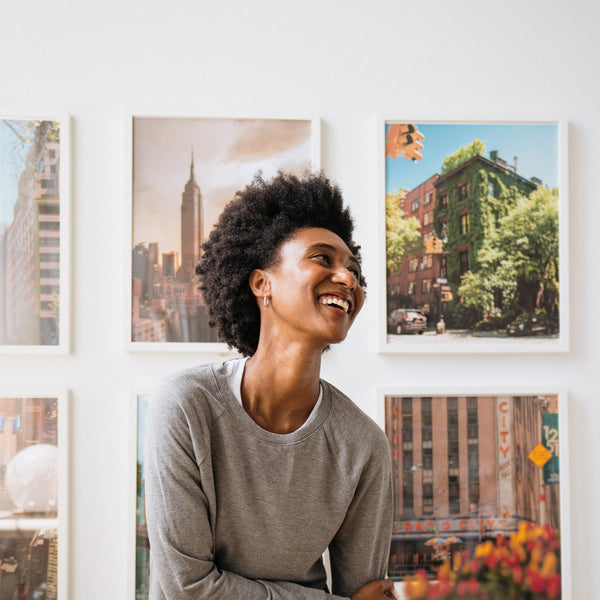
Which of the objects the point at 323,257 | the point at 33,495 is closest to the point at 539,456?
the point at 323,257

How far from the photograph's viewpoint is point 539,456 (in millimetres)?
1830

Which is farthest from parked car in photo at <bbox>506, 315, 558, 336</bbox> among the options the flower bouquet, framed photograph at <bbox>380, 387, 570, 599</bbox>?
the flower bouquet

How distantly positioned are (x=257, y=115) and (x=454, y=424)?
1.04 meters

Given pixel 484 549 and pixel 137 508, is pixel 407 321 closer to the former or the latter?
pixel 484 549

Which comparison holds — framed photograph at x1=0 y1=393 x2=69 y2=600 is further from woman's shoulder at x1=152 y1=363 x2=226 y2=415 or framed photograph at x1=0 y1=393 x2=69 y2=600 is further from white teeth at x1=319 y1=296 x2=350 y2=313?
white teeth at x1=319 y1=296 x2=350 y2=313

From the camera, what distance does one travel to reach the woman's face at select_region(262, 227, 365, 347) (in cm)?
108

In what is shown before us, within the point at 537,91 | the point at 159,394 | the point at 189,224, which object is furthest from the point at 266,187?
the point at 537,91

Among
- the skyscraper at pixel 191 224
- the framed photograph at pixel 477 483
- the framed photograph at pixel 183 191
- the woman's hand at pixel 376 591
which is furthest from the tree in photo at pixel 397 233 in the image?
the woman's hand at pixel 376 591

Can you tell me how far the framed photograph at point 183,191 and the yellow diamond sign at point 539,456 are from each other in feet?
3.07

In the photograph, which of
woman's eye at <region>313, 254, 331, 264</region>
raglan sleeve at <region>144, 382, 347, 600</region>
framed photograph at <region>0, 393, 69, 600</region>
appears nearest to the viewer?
raglan sleeve at <region>144, 382, 347, 600</region>

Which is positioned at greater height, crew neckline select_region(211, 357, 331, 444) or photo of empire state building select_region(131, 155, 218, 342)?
photo of empire state building select_region(131, 155, 218, 342)

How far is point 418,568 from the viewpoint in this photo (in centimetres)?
179

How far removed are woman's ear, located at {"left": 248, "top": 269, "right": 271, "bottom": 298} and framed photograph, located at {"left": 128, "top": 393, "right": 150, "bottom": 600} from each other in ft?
2.42

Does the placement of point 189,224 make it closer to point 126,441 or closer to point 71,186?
point 71,186
